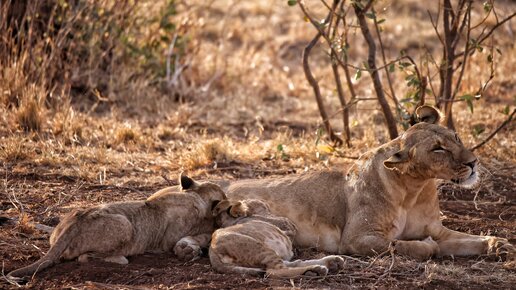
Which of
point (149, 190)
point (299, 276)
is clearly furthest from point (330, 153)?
point (299, 276)

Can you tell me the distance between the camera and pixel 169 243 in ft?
19.3

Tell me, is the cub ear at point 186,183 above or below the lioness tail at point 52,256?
above

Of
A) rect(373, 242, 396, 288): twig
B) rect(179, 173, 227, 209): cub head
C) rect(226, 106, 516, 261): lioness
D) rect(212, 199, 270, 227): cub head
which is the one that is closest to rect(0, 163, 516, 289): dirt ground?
rect(373, 242, 396, 288): twig

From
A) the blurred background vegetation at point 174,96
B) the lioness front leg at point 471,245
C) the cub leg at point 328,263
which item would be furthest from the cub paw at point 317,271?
the blurred background vegetation at point 174,96

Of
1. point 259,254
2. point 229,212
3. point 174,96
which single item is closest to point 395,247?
point 259,254

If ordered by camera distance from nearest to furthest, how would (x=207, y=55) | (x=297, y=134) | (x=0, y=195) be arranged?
1. (x=0, y=195)
2. (x=297, y=134)
3. (x=207, y=55)

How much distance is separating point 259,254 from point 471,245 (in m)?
1.47

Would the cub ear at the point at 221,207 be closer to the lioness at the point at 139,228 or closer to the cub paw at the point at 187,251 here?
the lioness at the point at 139,228

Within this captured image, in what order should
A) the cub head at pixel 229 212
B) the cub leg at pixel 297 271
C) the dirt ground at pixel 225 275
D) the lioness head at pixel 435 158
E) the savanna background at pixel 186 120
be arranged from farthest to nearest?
the cub head at pixel 229 212, the lioness head at pixel 435 158, the savanna background at pixel 186 120, the cub leg at pixel 297 271, the dirt ground at pixel 225 275

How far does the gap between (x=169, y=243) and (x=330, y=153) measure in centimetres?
274

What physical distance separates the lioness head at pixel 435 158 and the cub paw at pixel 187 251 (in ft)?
4.19

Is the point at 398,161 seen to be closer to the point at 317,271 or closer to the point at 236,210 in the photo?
the point at 317,271

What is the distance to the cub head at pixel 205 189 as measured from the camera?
242 inches

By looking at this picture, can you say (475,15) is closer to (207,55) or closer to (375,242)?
(207,55)
